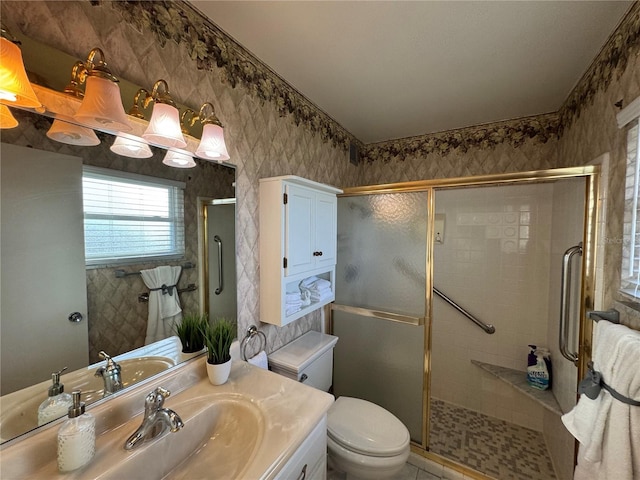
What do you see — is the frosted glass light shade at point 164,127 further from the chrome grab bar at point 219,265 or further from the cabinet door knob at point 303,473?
the cabinet door knob at point 303,473

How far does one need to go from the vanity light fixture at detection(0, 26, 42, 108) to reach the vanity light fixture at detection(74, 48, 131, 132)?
0.11m

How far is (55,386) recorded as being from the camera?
797mm

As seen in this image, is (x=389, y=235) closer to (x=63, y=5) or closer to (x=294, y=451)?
(x=294, y=451)

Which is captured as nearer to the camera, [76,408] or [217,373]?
[76,408]

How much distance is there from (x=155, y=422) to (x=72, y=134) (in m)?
0.95

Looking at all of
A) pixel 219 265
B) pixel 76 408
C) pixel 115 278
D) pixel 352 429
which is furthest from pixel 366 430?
pixel 115 278

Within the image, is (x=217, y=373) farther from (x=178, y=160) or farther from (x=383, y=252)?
(x=383, y=252)

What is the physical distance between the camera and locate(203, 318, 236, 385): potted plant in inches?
43.3

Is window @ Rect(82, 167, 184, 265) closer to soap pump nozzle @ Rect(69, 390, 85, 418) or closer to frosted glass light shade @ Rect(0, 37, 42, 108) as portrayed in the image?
frosted glass light shade @ Rect(0, 37, 42, 108)

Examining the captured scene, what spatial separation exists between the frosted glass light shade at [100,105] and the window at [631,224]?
1.94m

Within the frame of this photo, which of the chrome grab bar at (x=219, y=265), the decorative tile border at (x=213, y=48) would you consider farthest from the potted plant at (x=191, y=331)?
the decorative tile border at (x=213, y=48)

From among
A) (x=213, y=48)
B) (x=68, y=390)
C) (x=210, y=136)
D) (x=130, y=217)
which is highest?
(x=213, y=48)

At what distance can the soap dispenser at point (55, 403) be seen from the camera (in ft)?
2.50

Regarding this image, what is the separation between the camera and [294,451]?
81cm
